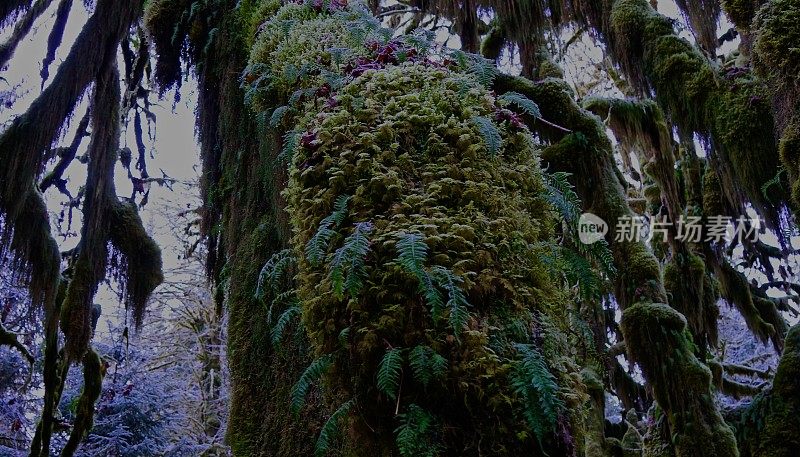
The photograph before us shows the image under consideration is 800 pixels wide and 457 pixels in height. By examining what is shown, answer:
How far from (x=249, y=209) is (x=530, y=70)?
13.7ft

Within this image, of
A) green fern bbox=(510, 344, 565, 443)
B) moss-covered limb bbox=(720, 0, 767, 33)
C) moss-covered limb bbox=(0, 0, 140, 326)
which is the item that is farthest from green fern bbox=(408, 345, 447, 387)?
moss-covered limb bbox=(0, 0, 140, 326)

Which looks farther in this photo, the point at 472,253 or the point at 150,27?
the point at 150,27

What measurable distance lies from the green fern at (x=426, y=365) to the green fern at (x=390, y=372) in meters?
0.04

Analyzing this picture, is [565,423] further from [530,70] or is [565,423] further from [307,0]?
[530,70]

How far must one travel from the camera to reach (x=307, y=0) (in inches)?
138

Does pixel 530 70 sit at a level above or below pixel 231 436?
above

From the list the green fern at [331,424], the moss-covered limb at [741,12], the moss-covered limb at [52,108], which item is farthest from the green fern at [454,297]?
the moss-covered limb at [52,108]

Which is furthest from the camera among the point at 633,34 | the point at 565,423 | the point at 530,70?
the point at 530,70

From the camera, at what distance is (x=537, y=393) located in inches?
58.6

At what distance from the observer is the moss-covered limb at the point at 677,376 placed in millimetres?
4652

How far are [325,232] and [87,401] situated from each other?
4852mm

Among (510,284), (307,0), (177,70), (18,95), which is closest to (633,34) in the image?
(307,0)

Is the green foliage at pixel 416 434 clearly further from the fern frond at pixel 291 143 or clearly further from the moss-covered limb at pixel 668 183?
the moss-covered limb at pixel 668 183

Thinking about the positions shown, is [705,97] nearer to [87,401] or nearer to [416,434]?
[416,434]
